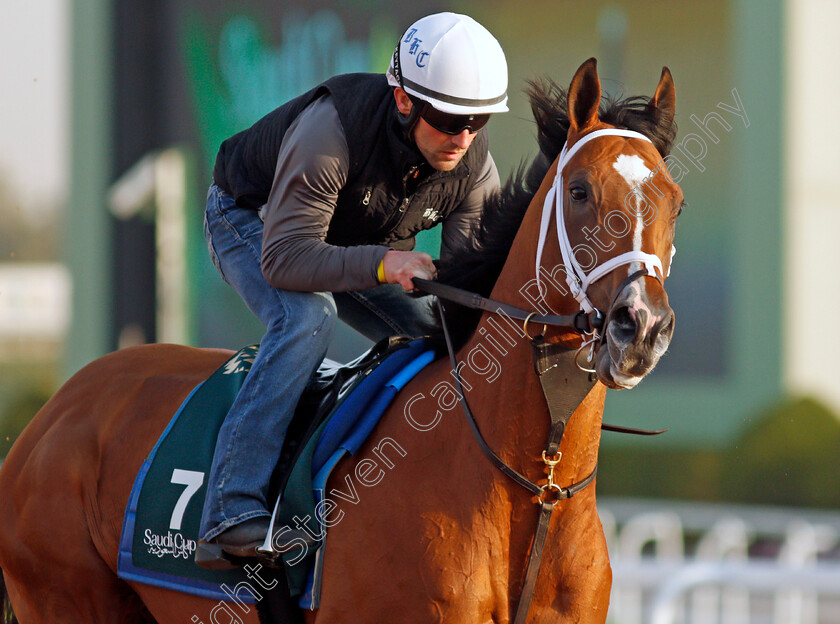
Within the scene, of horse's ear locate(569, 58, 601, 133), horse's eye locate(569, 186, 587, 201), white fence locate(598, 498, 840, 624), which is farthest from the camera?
white fence locate(598, 498, 840, 624)

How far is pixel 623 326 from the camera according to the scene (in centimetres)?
241

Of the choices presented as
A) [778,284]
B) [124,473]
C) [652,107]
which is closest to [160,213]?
[778,284]

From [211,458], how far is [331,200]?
91 centimetres

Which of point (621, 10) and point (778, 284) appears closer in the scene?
point (778, 284)

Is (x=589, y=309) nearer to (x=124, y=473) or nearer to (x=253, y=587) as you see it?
(x=253, y=587)

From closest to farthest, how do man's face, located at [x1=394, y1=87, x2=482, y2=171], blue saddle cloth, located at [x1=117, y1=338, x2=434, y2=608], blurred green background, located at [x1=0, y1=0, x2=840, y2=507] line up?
blue saddle cloth, located at [x1=117, y1=338, x2=434, y2=608]
man's face, located at [x1=394, y1=87, x2=482, y2=171]
blurred green background, located at [x1=0, y1=0, x2=840, y2=507]

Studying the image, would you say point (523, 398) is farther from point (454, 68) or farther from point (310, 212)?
point (454, 68)

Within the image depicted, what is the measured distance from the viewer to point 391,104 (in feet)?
10.6

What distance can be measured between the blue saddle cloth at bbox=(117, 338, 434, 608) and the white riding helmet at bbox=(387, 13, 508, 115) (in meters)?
0.76

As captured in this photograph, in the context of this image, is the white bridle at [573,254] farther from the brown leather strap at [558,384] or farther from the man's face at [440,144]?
the man's face at [440,144]

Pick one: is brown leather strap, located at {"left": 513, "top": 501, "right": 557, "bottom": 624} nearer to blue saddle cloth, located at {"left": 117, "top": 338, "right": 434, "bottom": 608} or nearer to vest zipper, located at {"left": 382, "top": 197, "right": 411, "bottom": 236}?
blue saddle cloth, located at {"left": 117, "top": 338, "right": 434, "bottom": 608}

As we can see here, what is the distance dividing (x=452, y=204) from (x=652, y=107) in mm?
899

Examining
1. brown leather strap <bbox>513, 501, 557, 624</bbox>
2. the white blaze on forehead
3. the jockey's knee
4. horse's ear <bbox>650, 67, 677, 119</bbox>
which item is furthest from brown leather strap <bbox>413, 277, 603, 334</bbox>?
horse's ear <bbox>650, 67, 677, 119</bbox>

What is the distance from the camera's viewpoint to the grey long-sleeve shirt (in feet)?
9.80
